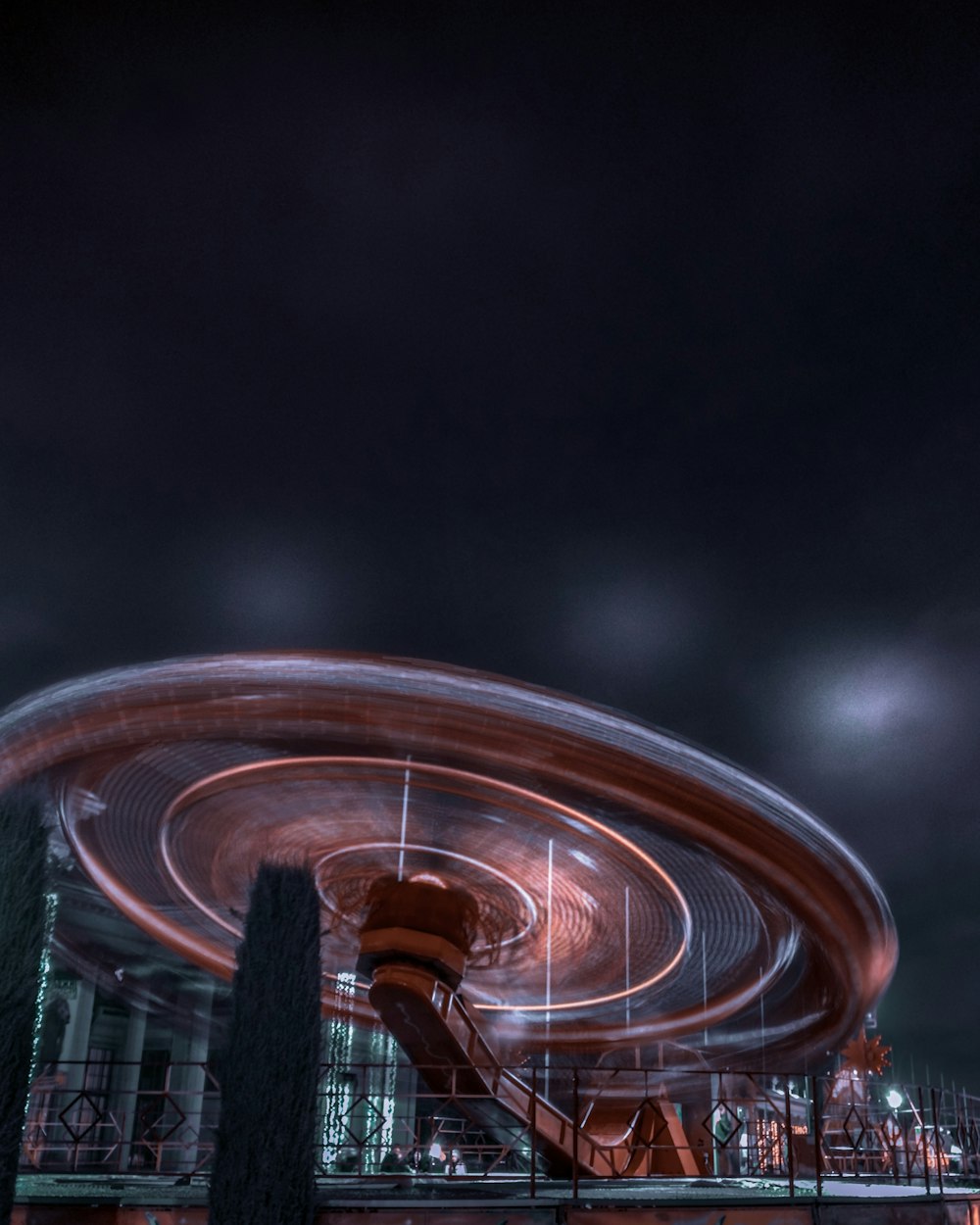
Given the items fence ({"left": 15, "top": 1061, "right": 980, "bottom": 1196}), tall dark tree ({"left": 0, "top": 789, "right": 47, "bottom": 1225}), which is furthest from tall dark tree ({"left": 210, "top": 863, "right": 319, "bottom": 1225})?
tall dark tree ({"left": 0, "top": 789, "right": 47, "bottom": 1225})

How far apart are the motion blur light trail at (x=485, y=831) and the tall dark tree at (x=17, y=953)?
123 centimetres

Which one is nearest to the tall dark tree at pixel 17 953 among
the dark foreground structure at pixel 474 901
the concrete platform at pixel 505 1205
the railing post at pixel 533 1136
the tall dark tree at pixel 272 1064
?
the dark foreground structure at pixel 474 901

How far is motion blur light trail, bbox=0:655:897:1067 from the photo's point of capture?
446 inches

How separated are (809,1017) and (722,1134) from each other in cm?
1135

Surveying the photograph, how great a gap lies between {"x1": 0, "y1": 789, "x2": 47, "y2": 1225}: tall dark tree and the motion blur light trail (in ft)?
4.02

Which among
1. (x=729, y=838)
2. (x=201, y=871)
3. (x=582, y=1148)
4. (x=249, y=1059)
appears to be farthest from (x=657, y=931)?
(x=249, y=1059)

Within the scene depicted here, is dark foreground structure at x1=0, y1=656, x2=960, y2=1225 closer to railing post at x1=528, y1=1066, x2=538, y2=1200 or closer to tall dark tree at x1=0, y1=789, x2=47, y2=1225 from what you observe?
railing post at x1=528, y1=1066, x2=538, y2=1200

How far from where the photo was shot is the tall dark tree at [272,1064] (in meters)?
9.23

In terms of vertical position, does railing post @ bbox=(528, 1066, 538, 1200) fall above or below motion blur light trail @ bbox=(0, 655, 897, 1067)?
below

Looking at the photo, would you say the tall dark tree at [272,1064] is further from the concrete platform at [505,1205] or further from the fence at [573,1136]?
the concrete platform at [505,1205]

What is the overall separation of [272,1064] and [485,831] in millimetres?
6038

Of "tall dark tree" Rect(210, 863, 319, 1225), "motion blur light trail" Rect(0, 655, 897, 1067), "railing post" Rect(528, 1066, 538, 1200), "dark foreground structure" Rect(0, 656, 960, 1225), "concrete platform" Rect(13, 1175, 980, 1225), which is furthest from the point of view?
"motion blur light trail" Rect(0, 655, 897, 1067)

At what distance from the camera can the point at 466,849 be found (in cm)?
1597

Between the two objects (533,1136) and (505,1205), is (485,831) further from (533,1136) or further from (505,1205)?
(505,1205)
